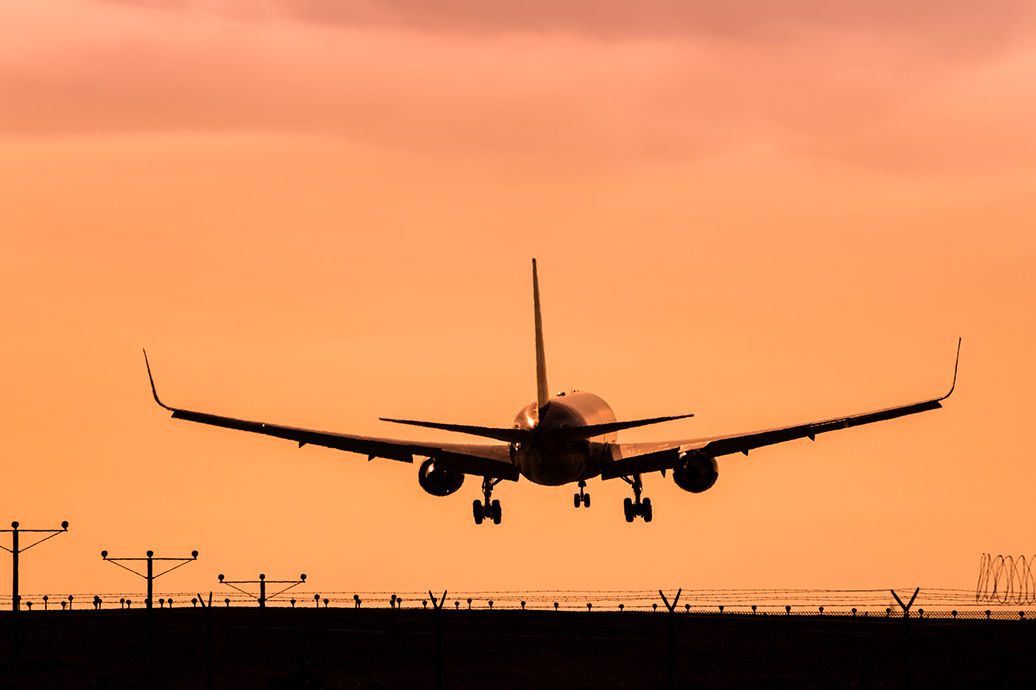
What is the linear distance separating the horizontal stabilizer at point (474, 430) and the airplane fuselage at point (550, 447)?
1225mm

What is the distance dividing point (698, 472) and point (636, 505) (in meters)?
6.70

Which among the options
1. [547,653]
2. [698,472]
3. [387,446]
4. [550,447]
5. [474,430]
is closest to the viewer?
[474,430]

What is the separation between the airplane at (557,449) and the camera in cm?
6431

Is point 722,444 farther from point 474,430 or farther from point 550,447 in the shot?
point 474,430

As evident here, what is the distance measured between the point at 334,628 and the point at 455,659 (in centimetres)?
2540

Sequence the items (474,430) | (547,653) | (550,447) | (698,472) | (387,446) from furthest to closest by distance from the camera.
Result: (387,446)
(698,472)
(547,653)
(550,447)
(474,430)

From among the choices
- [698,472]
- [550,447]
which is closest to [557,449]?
[550,447]

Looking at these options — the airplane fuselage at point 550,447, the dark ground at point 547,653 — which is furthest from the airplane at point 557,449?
the dark ground at point 547,653

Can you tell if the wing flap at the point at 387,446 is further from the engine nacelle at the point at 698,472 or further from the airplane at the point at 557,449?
the engine nacelle at the point at 698,472

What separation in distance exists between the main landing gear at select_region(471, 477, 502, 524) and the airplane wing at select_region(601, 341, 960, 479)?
6.12 m

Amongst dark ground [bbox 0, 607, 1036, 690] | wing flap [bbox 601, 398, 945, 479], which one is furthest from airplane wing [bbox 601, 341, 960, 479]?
dark ground [bbox 0, 607, 1036, 690]

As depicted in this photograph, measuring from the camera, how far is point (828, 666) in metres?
60.8

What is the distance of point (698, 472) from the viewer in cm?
7050

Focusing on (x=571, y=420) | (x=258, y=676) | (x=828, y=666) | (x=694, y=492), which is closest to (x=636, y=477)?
(x=694, y=492)
